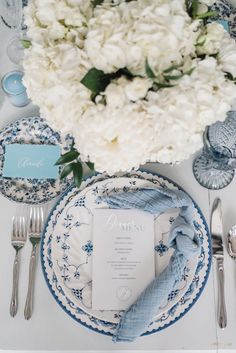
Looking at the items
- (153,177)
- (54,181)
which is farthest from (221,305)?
(54,181)

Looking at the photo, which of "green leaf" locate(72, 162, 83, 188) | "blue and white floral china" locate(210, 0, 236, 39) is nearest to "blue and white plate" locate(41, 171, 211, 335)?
"green leaf" locate(72, 162, 83, 188)

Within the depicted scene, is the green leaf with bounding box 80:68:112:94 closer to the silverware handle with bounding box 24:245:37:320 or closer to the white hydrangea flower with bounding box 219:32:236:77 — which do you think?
the white hydrangea flower with bounding box 219:32:236:77

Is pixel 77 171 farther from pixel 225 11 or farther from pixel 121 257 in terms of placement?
pixel 225 11

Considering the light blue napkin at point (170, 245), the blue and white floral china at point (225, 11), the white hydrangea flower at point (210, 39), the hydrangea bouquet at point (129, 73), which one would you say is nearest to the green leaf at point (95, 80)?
the hydrangea bouquet at point (129, 73)

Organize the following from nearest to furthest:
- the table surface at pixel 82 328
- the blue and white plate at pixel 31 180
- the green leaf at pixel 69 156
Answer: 1. the green leaf at pixel 69 156
2. the table surface at pixel 82 328
3. the blue and white plate at pixel 31 180

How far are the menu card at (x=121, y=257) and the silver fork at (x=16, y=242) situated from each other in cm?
15

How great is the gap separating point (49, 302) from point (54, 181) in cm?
25

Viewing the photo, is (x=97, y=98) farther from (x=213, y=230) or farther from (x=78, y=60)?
(x=213, y=230)

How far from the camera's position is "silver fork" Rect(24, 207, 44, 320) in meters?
0.78

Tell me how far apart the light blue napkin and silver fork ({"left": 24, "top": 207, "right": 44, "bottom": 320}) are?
0.44ft

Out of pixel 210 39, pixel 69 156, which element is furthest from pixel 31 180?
pixel 210 39

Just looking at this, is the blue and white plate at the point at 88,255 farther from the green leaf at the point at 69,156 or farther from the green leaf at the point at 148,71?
the green leaf at the point at 148,71

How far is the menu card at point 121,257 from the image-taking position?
0.78 metres

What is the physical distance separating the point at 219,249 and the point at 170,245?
11 cm
